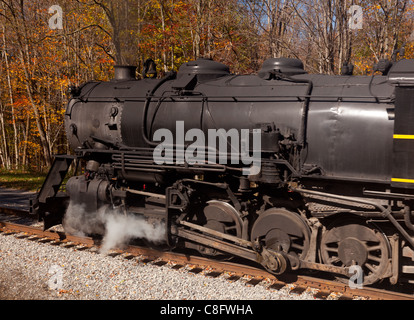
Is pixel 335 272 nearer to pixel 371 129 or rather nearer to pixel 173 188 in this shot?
pixel 371 129

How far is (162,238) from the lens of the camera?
7.32 metres

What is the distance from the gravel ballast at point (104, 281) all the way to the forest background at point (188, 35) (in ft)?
28.2

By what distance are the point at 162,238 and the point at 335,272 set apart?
10.5 feet

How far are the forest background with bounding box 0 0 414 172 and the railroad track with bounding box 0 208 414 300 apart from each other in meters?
8.05

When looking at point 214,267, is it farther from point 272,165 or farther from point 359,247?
point 359,247

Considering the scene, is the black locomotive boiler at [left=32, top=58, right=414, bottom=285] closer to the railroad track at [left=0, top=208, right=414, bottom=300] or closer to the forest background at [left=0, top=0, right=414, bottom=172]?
the railroad track at [left=0, top=208, right=414, bottom=300]

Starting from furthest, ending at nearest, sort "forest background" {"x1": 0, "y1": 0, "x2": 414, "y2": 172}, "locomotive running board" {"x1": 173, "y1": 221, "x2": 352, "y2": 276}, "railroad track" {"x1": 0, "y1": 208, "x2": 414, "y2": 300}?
1. "forest background" {"x1": 0, "y1": 0, "x2": 414, "y2": 172}
2. "locomotive running board" {"x1": 173, "y1": 221, "x2": 352, "y2": 276}
3. "railroad track" {"x1": 0, "y1": 208, "x2": 414, "y2": 300}

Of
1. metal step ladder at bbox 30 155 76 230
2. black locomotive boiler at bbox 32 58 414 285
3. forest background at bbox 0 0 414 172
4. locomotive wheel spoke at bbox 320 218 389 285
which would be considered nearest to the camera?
black locomotive boiler at bbox 32 58 414 285

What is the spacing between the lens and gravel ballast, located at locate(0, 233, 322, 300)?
584 cm

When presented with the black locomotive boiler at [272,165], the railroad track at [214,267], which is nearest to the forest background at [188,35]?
the black locomotive boiler at [272,165]

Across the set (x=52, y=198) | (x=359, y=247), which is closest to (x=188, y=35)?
(x=52, y=198)

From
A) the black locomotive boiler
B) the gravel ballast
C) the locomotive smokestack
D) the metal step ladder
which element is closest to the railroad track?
the gravel ballast

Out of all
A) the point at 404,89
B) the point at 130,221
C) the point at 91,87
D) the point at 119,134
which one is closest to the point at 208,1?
the point at 91,87

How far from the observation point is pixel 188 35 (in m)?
18.2
